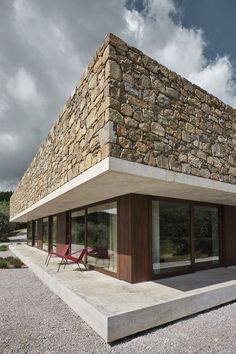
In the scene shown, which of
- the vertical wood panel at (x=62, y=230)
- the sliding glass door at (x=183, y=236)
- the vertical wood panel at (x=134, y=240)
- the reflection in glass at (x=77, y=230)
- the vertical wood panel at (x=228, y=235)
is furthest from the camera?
the vertical wood panel at (x=62, y=230)

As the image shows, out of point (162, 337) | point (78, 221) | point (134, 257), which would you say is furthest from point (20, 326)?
point (78, 221)

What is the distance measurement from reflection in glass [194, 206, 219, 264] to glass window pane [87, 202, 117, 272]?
2.55m

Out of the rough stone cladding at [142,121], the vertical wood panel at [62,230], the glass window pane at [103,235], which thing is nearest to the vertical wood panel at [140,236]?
the glass window pane at [103,235]

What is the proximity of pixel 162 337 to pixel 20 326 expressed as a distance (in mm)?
2406

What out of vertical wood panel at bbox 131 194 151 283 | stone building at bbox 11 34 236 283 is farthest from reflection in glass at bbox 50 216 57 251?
vertical wood panel at bbox 131 194 151 283

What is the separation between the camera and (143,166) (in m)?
4.96

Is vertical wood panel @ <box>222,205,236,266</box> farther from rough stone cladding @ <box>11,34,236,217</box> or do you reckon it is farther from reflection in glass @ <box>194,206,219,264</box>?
rough stone cladding @ <box>11,34,236,217</box>

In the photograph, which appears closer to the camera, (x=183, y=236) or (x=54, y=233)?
(x=183, y=236)

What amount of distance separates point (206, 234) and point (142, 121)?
16.7 feet

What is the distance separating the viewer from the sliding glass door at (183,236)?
7.31 m

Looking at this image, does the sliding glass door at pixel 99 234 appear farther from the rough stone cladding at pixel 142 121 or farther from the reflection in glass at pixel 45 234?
the reflection in glass at pixel 45 234

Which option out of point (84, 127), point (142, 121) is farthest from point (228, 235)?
point (84, 127)

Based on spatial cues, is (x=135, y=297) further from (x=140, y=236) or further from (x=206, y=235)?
(x=206, y=235)

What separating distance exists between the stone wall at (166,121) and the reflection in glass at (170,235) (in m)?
1.63
